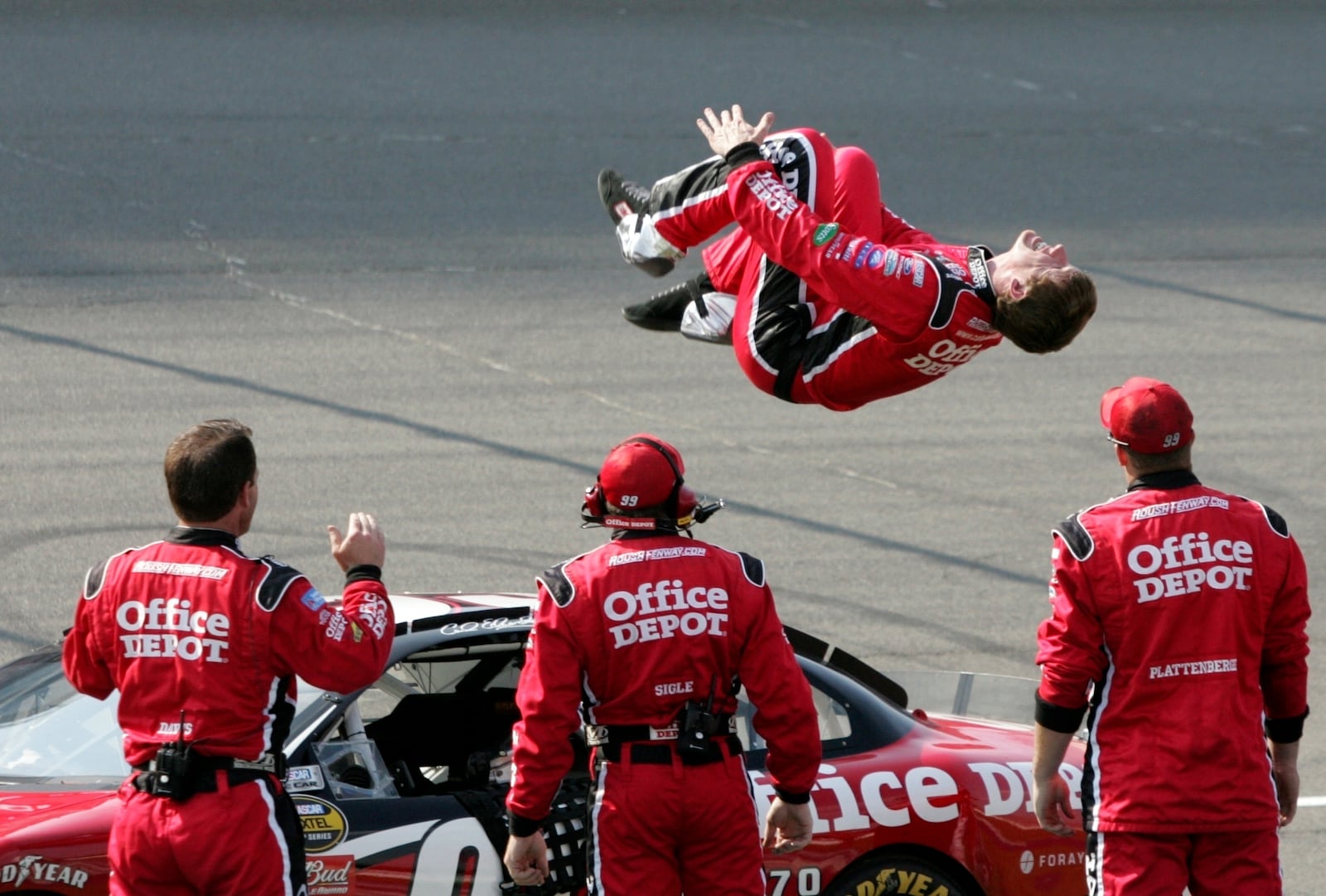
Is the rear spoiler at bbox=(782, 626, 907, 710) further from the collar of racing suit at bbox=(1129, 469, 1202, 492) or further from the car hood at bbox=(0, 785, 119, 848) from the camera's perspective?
the car hood at bbox=(0, 785, 119, 848)

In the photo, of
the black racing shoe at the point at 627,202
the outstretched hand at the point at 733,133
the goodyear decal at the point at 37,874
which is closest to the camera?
the goodyear decal at the point at 37,874

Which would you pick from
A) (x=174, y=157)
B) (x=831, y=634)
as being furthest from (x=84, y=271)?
(x=831, y=634)

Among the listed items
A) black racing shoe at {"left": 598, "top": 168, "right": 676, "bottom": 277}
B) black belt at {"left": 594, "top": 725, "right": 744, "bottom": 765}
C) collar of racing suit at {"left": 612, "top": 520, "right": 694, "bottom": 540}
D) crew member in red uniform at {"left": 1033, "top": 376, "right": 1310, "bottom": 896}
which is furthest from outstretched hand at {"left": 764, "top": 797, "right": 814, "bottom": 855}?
black racing shoe at {"left": 598, "top": 168, "right": 676, "bottom": 277}

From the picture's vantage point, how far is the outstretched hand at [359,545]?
5.09 m

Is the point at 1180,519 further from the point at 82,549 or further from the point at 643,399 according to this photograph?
the point at 643,399

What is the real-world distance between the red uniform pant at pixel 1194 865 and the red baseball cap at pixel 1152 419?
107 cm

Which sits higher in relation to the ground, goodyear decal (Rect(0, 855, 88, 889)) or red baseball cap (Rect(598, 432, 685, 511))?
red baseball cap (Rect(598, 432, 685, 511))

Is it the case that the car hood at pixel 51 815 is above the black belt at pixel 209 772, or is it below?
below

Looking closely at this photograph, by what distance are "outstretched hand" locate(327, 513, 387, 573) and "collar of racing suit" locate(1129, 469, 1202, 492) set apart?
2135mm

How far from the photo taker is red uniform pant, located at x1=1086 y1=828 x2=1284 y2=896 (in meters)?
4.88

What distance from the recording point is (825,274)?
5.36m

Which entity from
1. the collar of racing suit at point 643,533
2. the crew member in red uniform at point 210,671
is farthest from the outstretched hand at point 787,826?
the crew member in red uniform at point 210,671

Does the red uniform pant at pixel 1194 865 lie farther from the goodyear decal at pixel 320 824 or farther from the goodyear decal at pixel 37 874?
the goodyear decal at pixel 37 874

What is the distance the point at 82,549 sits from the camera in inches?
400
